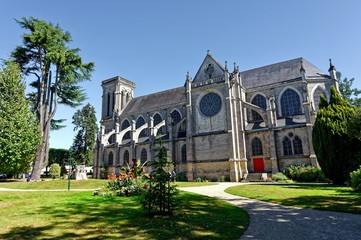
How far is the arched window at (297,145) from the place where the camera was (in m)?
24.8

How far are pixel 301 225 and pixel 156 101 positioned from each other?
37.5m

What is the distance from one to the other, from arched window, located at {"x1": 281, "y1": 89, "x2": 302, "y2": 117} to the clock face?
8602 millimetres

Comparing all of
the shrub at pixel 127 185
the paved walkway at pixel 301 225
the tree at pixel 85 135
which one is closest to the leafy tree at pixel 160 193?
the paved walkway at pixel 301 225

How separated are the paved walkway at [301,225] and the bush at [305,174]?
51.4ft

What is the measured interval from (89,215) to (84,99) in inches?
1077

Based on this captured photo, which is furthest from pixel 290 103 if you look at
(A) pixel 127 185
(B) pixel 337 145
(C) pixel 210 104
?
(A) pixel 127 185

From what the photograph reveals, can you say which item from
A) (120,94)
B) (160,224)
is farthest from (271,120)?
(120,94)

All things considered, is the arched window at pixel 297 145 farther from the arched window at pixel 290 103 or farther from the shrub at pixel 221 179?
the shrub at pixel 221 179

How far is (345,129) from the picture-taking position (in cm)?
1647

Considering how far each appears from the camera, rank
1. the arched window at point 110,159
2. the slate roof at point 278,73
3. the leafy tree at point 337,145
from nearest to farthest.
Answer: the leafy tree at point 337,145
the slate roof at point 278,73
the arched window at point 110,159

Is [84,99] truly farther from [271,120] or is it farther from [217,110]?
[271,120]

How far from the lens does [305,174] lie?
21766mm

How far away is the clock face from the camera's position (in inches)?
1158

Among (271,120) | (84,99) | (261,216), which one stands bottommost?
(261,216)
